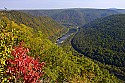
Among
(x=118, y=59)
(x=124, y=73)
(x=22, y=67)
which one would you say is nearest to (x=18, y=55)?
(x=22, y=67)

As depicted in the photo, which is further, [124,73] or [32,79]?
[124,73]

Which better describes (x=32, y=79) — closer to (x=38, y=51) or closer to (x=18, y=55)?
(x=18, y=55)

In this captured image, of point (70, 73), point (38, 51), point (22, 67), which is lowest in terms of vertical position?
point (70, 73)

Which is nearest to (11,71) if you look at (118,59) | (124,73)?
(124,73)

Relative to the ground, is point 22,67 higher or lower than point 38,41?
higher

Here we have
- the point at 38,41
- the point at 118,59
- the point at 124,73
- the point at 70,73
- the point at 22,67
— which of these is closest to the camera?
the point at 22,67

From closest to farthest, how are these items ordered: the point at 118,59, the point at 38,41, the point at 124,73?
1. the point at 38,41
2. the point at 124,73
3. the point at 118,59

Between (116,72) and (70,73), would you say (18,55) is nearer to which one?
(70,73)

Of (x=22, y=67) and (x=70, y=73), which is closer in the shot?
(x=22, y=67)

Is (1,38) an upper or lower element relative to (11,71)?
upper
